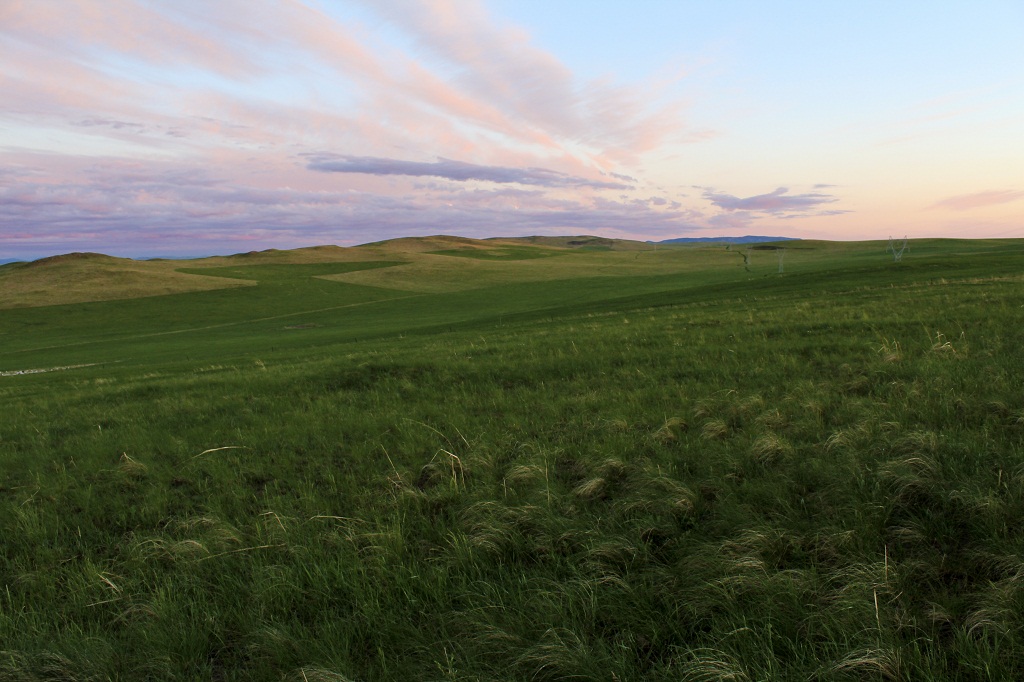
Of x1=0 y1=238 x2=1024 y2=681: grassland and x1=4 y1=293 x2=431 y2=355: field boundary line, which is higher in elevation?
x1=0 y1=238 x2=1024 y2=681: grassland

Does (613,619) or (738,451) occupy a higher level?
(738,451)

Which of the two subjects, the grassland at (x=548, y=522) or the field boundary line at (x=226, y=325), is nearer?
the grassland at (x=548, y=522)

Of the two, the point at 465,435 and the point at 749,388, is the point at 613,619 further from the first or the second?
the point at 749,388

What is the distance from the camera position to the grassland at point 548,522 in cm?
432

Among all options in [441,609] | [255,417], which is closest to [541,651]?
[441,609]

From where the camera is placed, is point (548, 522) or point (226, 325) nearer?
point (548, 522)

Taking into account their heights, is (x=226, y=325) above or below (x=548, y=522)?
below

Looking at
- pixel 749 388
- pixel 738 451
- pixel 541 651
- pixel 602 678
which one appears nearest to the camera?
pixel 602 678

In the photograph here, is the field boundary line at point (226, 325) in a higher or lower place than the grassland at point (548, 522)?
lower

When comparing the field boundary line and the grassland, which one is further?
the field boundary line

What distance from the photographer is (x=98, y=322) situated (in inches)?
2520

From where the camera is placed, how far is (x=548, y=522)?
20.2 feet

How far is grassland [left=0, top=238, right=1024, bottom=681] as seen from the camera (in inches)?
170

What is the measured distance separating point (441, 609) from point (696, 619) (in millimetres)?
2191
